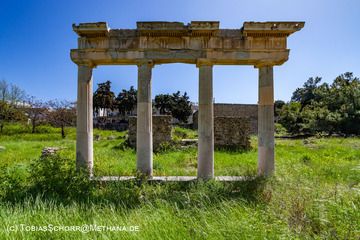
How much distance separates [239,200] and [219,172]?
2.38 meters

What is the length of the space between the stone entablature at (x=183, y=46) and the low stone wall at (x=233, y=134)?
6.93m

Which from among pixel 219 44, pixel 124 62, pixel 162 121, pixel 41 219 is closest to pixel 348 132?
pixel 162 121

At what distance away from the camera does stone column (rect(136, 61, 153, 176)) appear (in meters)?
6.00

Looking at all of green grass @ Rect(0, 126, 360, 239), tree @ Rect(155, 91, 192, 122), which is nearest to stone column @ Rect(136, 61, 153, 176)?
green grass @ Rect(0, 126, 360, 239)

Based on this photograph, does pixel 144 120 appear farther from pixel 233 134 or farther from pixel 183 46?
pixel 233 134

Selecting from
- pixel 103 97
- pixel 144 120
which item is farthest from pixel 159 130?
pixel 103 97

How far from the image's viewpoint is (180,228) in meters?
3.34

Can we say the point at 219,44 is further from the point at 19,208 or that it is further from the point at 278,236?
the point at 19,208

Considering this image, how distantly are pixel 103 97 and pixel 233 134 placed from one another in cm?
4135

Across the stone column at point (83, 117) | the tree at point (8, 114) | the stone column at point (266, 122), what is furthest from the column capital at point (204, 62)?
the tree at point (8, 114)

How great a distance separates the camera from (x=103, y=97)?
48094mm

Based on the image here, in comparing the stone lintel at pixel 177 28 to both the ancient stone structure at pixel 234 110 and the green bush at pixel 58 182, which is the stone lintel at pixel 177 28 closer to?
the green bush at pixel 58 182

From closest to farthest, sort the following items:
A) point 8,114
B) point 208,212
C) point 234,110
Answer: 1. point 208,212
2. point 8,114
3. point 234,110

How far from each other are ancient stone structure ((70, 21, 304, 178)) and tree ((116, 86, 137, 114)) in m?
47.1
